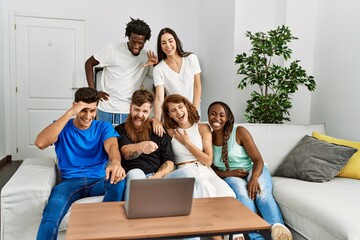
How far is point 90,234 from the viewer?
1256 millimetres

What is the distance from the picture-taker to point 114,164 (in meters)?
1.93

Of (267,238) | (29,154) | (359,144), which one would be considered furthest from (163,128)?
(29,154)

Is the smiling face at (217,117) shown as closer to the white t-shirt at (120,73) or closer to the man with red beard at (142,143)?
the man with red beard at (142,143)

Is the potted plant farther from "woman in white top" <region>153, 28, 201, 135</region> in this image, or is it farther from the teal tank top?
the teal tank top

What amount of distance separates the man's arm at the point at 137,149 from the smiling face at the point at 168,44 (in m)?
0.84

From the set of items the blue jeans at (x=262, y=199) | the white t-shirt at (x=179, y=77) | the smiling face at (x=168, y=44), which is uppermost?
the smiling face at (x=168, y=44)

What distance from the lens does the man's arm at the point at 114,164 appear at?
73.4 inches

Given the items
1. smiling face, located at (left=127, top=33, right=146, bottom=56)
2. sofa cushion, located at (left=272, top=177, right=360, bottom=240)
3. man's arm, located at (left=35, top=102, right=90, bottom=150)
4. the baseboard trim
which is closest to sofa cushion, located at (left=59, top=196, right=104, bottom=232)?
man's arm, located at (left=35, top=102, right=90, bottom=150)

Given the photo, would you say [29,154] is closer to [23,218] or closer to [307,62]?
[23,218]

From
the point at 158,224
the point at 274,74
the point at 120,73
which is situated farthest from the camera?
the point at 274,74

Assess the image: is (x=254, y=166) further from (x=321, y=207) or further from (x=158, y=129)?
(x=158, y=129)

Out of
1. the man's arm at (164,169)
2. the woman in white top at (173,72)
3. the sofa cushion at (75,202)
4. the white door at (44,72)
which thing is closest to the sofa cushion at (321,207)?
the man's arm at (164,169)

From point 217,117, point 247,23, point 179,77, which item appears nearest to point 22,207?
point 217,117

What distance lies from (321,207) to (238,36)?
2.30 meters
